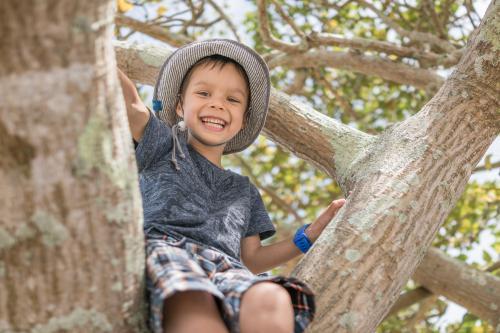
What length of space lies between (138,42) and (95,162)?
216 centimetres

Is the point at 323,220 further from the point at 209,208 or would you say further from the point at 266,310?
the point at 266,310

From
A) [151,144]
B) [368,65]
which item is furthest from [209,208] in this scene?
[368,65]

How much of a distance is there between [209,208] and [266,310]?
760 mm

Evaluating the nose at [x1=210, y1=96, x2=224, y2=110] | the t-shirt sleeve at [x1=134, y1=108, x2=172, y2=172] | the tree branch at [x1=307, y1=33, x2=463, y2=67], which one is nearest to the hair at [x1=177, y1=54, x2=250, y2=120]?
the nose at [x1=210, y1=96, x2=224, y2=110]

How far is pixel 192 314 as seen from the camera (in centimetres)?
168

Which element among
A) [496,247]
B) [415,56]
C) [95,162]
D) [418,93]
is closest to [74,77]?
[95,162]

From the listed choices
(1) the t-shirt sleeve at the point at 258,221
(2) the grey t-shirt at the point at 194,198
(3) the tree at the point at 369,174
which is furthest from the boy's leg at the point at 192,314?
(1) the t-shirt sleeve at the point at 258,221

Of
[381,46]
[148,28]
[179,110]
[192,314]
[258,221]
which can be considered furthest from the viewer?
[148,28]

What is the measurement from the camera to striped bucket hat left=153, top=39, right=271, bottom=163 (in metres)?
2.73

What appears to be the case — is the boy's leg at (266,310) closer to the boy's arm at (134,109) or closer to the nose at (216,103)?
the boy's arm at (134,109)

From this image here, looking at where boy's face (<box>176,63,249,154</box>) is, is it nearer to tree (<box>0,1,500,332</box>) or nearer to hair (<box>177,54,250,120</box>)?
hair (<box>177,54,250,120</box>)

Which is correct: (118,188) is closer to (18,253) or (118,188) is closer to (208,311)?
(18,253)

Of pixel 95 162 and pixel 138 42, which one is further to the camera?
pixel 138 42

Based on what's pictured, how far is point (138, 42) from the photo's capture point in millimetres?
3387
